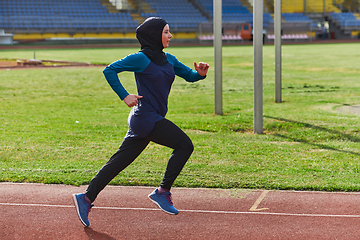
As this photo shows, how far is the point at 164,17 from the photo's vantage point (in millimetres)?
57094

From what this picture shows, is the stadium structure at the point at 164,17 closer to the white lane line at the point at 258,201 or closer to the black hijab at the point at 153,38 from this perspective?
the white lane line at the point at 258,201

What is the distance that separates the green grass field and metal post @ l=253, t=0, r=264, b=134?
0.33 meters

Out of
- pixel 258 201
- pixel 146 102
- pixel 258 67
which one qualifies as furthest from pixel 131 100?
pixel 258 67

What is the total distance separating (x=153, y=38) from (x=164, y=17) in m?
54.3

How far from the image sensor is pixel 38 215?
15.1 feet

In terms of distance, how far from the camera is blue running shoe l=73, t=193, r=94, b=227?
4.23 metres

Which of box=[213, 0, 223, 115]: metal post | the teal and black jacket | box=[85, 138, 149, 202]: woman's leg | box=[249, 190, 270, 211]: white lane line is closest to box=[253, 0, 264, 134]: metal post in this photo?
box=[213, 0, 223, 115]: metal post

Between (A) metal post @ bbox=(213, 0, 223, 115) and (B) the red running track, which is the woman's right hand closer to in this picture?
(B) the red running track

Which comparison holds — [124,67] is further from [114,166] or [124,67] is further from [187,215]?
[187,215]

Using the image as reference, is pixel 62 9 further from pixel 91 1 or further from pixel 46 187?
pixel 46 187

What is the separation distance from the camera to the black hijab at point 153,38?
13.8ft

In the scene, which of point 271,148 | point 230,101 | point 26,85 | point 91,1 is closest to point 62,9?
point 91,1

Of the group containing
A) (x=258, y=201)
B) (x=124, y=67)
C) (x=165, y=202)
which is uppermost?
(x=124, y=67)

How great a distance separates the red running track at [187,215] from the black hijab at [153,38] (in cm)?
158
